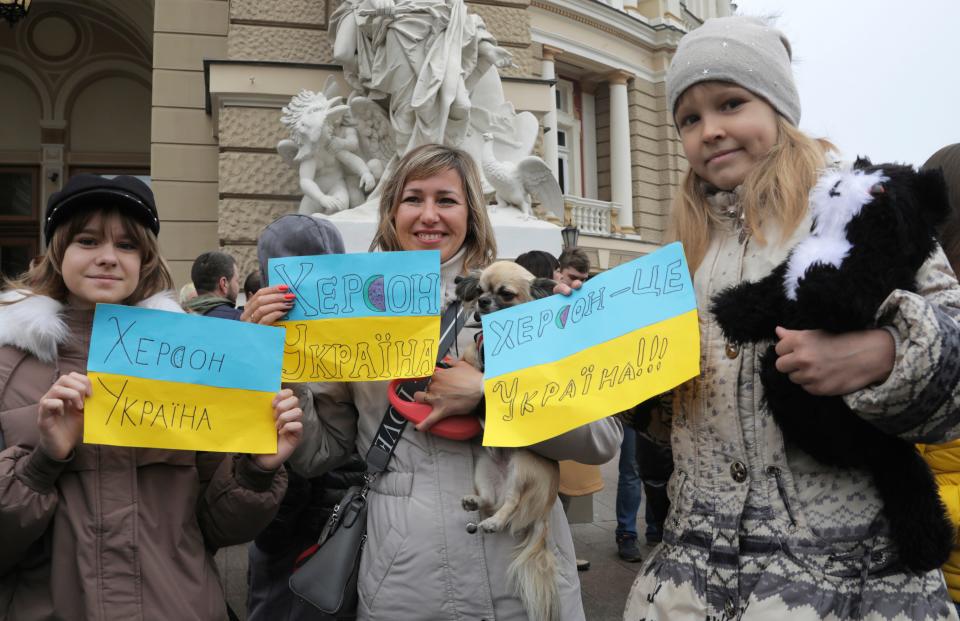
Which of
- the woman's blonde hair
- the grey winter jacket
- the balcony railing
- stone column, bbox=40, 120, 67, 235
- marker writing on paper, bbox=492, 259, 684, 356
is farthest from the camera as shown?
the balcony railing

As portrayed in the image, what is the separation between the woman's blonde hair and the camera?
6.88ft

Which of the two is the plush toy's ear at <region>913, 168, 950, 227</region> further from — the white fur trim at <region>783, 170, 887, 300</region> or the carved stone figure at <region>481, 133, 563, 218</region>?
the carved stone figure at <region>481, 133, 563, 218</region>

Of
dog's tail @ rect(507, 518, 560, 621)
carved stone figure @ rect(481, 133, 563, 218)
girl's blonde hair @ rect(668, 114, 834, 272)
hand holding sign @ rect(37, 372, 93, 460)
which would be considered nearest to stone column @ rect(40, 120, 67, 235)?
carved stone figure @ rect(481, 133, 563, 218)

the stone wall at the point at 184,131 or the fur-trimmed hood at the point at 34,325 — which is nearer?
the fur-trimmed hood at the point at 34,325

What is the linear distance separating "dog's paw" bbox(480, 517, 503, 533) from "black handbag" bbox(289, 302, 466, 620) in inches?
12.1

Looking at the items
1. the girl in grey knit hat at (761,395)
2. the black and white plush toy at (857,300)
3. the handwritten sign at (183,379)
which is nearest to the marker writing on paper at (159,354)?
the handwritten sign at (183,379)

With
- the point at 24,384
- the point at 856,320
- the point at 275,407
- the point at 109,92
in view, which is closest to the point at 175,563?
the point at 275,407

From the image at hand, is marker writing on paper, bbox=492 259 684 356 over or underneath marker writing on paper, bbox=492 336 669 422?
over

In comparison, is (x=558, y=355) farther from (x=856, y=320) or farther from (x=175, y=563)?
(x=175, y=563)

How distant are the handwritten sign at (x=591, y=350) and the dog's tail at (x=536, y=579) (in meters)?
0.36

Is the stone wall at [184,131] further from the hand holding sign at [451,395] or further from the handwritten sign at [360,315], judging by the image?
the hand holding sign at [451,395]

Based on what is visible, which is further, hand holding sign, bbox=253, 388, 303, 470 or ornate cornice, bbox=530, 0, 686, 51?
ornate cornice, bbox=530, 0, 686, 51

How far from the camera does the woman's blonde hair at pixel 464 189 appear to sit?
2.10 m

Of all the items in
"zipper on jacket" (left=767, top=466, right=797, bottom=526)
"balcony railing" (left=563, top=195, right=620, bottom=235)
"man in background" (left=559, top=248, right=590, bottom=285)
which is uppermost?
"balcony railing" (left=563, top=195, right=620, bottom=235)
